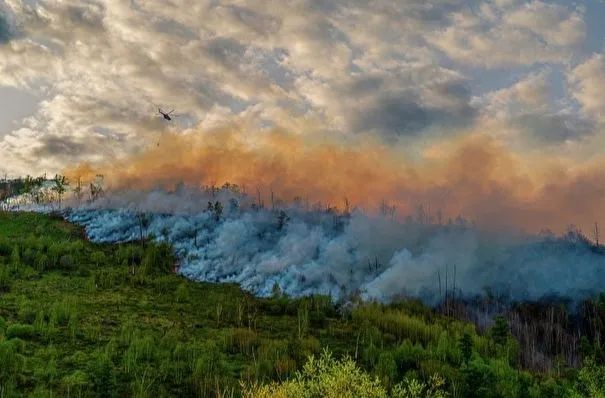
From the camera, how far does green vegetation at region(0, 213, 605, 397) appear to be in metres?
45.0

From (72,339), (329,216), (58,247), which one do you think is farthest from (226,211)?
(72,339)

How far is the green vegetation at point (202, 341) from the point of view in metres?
45.0

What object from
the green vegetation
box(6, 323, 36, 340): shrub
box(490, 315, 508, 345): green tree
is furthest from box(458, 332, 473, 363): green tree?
box(6, 323, 36, 340): shrub

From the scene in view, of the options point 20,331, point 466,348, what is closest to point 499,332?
point 466,348

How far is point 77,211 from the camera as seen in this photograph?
120 m

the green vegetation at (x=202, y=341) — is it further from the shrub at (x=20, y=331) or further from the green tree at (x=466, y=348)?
the green tree at (x=466, y=348)

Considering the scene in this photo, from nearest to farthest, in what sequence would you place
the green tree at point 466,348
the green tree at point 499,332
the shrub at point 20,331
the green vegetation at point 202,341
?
the green vegetation at point 202,341, the shrub at point 20,331, the green tree at point 466,348, the green tree at point 499,332

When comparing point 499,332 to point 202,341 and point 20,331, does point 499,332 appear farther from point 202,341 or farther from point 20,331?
point 20,331

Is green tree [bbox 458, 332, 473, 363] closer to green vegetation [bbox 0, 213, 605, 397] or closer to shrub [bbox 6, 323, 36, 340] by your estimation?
green vegetation [bbox 0, 213, 605, 397]

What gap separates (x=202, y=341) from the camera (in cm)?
5978

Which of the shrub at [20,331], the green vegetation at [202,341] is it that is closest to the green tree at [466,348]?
the green vegetation at [202,341]

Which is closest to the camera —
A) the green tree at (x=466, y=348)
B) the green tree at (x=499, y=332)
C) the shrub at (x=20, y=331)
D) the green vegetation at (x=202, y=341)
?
the green vegetation at (x=202, y=341)

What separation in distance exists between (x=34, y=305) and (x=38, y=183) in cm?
10631

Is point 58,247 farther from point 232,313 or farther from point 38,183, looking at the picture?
point 38,183
